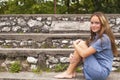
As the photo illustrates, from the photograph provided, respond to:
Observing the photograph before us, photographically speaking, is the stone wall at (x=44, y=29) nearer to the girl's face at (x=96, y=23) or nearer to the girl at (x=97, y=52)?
the girl at (x=97, y=52)

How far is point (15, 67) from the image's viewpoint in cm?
482

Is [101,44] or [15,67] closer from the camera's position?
[101,44]

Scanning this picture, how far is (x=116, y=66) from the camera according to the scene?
4824 millimetres

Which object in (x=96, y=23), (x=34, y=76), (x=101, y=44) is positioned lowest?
(x=34, y=76)

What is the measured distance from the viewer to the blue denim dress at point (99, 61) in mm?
4031

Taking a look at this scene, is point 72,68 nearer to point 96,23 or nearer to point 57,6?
point 96,23

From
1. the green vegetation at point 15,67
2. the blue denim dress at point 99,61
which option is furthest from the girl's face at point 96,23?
the green vegetation at point 15,67

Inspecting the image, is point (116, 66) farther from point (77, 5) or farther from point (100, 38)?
point (77, 5)

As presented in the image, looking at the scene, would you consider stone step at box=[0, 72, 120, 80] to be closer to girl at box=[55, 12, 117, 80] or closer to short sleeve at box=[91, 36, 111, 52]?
girl at box=[55, 12, 117, 80]

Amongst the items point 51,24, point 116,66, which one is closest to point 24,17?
point 51,24

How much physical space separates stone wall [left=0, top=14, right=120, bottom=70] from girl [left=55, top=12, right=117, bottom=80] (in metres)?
0.66

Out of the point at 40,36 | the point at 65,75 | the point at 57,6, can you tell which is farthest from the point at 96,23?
the point at 57,6

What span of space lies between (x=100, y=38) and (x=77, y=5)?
5.19m

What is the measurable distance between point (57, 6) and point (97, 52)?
15.9ft
